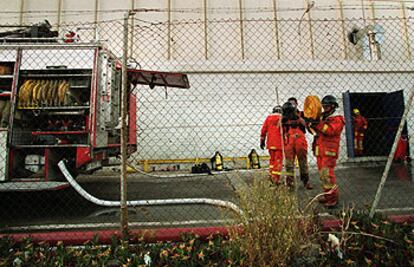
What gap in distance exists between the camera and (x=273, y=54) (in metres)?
10.2

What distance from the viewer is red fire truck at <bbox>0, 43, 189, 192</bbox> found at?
4.30 m

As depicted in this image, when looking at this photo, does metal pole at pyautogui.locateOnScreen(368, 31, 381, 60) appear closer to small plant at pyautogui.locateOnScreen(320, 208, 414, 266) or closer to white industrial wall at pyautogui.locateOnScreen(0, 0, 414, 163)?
white industrial wall at pyautogui.locateOnScreen(0, 0, 414, 163)

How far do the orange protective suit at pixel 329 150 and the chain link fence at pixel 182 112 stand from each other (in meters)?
0.31

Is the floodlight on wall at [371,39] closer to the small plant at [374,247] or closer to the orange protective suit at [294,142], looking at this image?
the orange protective suit at [294,142]

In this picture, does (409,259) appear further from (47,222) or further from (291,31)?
(291,31)

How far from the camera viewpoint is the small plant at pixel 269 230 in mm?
2043

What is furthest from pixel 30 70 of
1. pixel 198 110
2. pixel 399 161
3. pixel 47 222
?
pixel 399 161

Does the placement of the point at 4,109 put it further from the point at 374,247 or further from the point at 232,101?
the point at 232,101

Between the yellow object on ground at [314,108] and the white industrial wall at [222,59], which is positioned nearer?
the yellow object on ground at [314,108]

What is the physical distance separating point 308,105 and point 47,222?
4.33 meters

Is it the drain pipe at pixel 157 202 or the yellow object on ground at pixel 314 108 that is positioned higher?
the yellow object on ground at pixel 314 108

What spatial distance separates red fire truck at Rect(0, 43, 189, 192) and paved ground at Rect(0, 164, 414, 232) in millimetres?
572

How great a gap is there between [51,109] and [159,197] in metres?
2.53

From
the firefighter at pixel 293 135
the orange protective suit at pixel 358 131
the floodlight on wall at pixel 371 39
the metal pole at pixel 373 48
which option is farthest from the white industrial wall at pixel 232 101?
the firefighter at pixel 293 135
